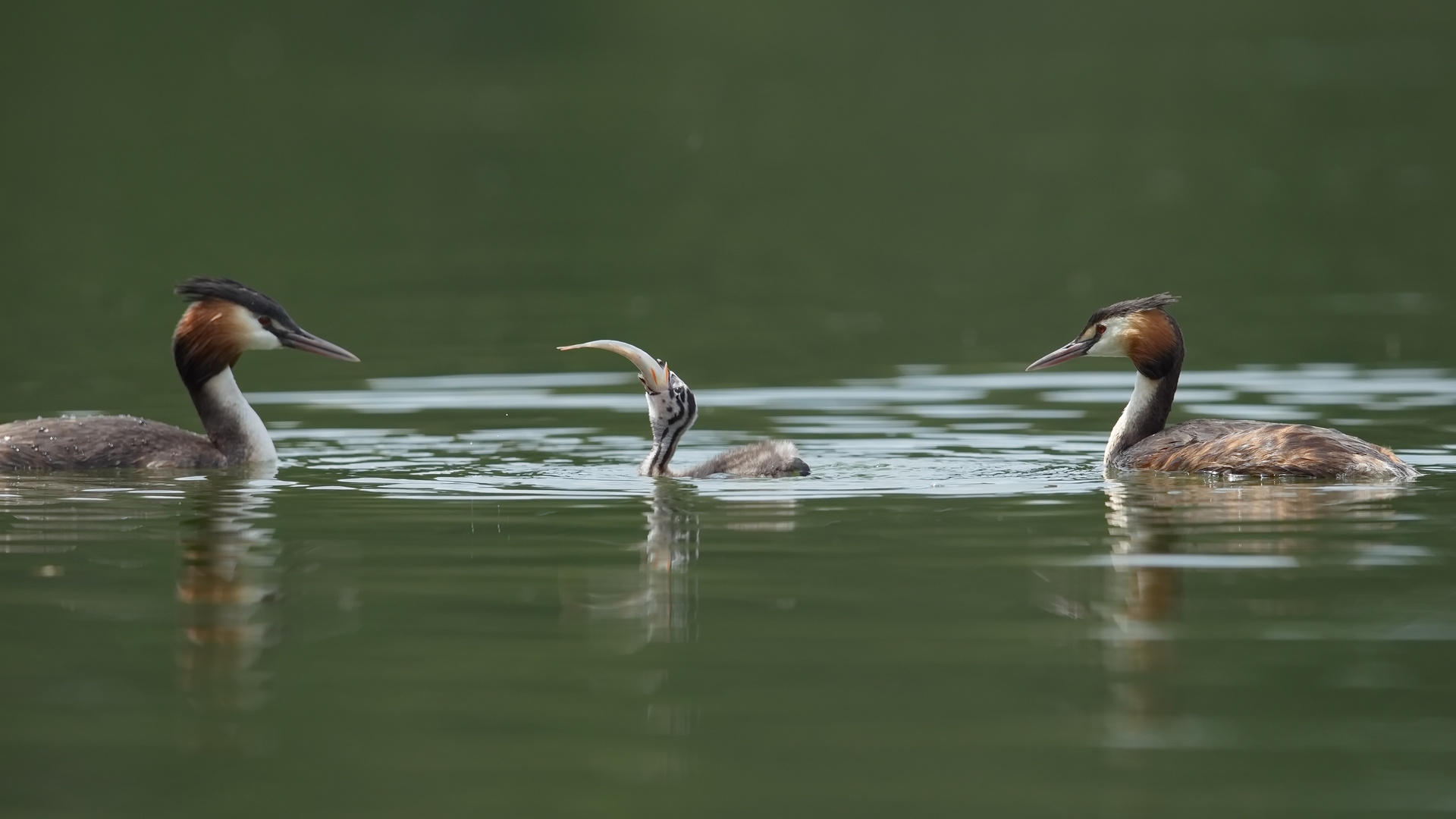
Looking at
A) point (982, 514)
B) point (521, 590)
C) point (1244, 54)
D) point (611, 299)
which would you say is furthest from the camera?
point (1244, 54)

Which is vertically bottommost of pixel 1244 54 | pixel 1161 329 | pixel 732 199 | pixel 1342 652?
pixel 1342 652

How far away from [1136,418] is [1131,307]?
0.63 m

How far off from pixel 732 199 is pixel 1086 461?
66.0 ft

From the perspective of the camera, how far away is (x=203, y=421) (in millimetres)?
13680

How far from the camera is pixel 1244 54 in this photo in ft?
182

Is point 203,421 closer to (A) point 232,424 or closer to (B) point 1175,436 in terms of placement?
(A) point 232,424

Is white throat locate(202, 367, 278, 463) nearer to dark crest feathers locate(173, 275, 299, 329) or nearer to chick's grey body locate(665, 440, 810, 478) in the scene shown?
dark crest feathers locate(173, 275, 299, 329)

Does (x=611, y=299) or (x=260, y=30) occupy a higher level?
(x=260, y=30)

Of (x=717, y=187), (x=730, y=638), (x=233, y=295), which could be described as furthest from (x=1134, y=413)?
(x=717, y=187)

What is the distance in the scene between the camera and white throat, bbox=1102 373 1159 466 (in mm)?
12938

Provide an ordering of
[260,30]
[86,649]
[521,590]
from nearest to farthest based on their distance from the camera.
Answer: [86,649]
[521,590]
[260,30]

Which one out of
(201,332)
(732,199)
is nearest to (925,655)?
(201,332)

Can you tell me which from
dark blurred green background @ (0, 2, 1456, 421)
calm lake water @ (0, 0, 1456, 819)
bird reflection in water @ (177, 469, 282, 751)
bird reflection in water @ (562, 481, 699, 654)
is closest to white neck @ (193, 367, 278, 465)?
calm lake water @ (0, 0, 1456, 819)

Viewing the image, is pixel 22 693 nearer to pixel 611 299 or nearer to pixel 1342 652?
pixel 1342 652
